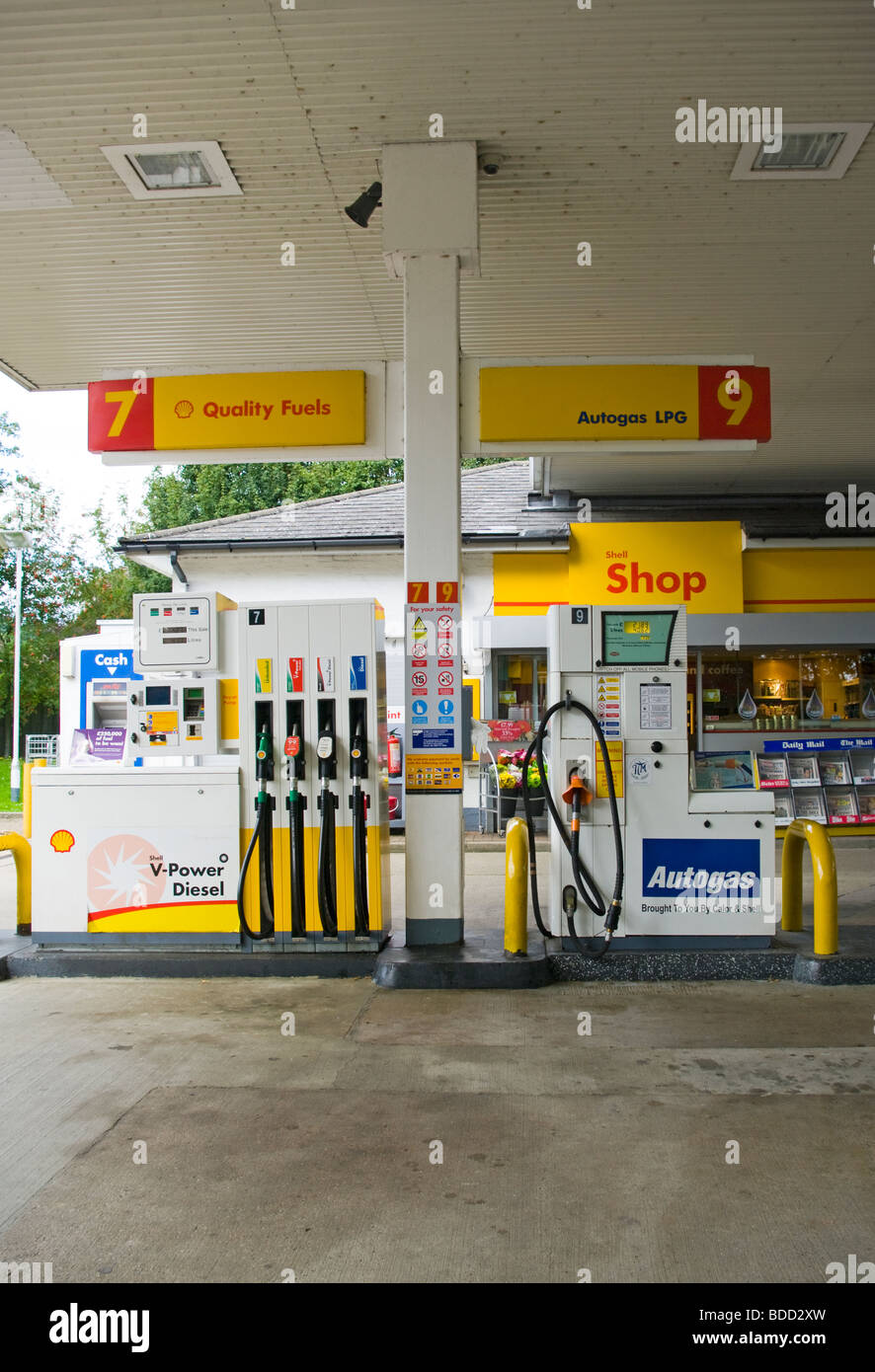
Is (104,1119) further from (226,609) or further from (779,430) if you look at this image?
(779,430)

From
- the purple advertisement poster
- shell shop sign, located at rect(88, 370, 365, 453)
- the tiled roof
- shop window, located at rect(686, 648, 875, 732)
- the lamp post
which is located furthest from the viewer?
the lamp post

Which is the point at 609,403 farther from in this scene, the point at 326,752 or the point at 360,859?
the point at 360,859

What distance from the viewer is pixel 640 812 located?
6.73 m

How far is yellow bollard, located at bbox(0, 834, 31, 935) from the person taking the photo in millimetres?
7254

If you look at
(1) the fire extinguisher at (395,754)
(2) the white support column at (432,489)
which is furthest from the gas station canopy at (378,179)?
(1) the fire extinguisher at (395,754)

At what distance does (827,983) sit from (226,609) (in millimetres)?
4482

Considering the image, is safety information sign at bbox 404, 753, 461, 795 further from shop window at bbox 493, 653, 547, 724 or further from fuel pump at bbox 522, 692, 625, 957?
shop window at bbox 493, 653, 547, 724

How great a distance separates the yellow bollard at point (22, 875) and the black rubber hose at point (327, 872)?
2.17 m

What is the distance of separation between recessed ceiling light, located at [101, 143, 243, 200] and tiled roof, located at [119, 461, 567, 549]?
7.54 meters

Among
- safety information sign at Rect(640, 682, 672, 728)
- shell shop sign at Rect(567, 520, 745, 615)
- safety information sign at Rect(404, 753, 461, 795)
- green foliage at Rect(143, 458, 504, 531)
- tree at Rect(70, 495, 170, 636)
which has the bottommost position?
safety information sign at Rect(404, 753, 461, 795)

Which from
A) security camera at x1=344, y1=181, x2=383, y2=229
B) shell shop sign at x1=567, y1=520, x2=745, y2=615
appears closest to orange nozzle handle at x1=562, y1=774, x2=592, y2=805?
security camera at x1=344, y1=181, x2=383, y2=229

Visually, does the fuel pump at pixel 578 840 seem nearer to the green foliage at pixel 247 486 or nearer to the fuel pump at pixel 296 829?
the fuel pump at pixel 296 829

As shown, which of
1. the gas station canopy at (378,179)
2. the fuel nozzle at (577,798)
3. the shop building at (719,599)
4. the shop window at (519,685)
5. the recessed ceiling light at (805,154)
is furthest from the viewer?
the shop window at (519,685)

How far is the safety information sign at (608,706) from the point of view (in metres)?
6.78
